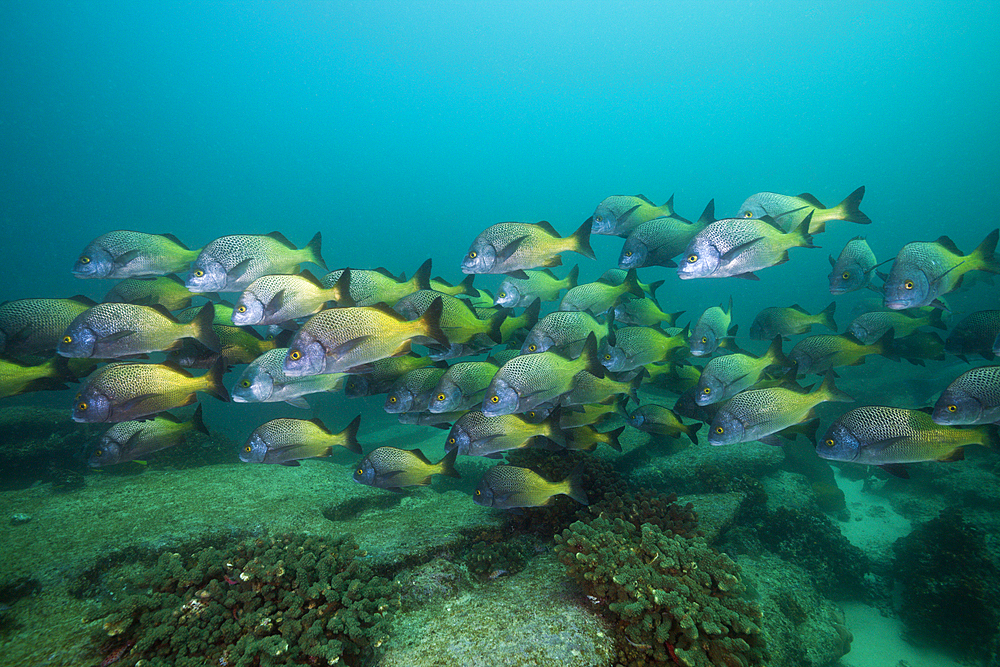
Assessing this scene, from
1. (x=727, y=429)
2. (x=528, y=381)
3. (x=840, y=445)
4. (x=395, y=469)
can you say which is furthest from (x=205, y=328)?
(x=840, y=445)

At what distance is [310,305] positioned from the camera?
13.1ft

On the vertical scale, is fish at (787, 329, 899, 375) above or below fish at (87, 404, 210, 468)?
below

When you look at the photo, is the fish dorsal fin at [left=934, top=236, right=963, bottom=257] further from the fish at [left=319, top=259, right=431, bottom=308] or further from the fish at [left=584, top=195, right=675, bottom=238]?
the fish at [left=319, top=259, right=431, bottom=308]

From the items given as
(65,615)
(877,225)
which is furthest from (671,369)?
(877,225)

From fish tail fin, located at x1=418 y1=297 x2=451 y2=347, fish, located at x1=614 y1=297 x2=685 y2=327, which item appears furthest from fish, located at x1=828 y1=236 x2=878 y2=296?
fish tail fin, located at x1=418 y1=297 x2=451 y2=347

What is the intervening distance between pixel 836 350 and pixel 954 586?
4539 millimetres

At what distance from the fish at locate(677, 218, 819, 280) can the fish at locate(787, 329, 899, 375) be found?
1609 mm

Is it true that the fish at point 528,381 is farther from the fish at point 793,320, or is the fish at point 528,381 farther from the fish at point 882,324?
the fish at point 882,324

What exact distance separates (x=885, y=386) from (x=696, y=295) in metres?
68.0

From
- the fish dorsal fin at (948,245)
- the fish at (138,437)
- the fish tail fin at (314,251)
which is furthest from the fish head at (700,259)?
the fish at (138,437)

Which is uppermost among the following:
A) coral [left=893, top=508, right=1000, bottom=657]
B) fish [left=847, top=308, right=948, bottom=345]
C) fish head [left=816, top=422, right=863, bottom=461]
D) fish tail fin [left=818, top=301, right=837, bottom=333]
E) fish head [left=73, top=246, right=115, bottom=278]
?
fish head [left=73, top=246, right=115, bottom=278]

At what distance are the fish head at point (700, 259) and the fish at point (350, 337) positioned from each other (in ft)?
9.00

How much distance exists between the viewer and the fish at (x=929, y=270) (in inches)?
163

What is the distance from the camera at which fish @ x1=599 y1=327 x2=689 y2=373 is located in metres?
5.12
